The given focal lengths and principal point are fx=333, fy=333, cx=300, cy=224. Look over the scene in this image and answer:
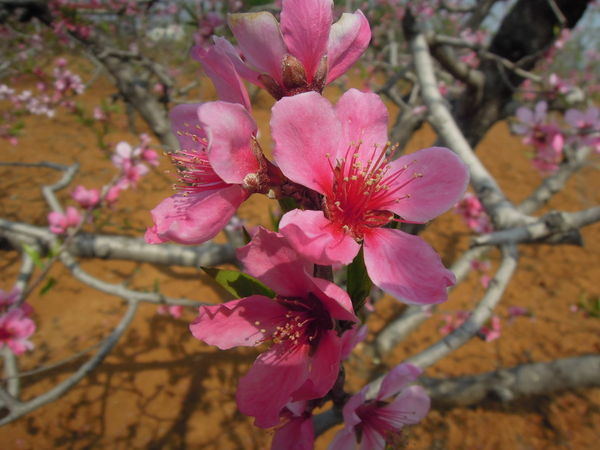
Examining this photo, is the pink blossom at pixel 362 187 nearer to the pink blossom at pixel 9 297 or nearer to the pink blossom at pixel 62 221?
the pink blossom at pixel 9 297

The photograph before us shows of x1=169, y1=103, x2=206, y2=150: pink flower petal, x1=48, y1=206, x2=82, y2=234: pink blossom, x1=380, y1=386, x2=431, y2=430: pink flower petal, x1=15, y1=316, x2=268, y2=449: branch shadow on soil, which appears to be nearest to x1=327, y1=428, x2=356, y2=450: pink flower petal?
x1=380, y1=386, x2=431, y2=430: pink flower petal

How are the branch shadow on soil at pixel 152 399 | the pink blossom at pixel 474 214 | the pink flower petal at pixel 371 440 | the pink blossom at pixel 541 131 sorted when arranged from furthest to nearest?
the pink blossom at pixel 474 214, the branch shadow on soil at pixel 152 399, the pink blossom at pixel 541 131, the pink flower petal at pixel 371 440

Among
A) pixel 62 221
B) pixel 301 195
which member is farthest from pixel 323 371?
pixel 62 221

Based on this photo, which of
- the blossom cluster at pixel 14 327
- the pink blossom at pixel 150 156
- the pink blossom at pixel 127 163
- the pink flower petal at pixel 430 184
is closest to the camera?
the pink flower petal at pixel 430 184

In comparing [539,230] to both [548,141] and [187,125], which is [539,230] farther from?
[548,141]

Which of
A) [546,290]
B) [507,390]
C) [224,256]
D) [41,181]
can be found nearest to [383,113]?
[224,256]

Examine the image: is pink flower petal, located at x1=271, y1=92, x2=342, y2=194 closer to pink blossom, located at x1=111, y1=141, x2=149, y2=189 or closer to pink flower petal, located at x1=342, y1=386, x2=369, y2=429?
pink flower petal, located at x1=342, y1=386, x2=369, y2=429

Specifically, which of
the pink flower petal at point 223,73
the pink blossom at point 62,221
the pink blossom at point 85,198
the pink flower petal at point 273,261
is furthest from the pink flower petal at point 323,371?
the pink blossom at point 85,198
